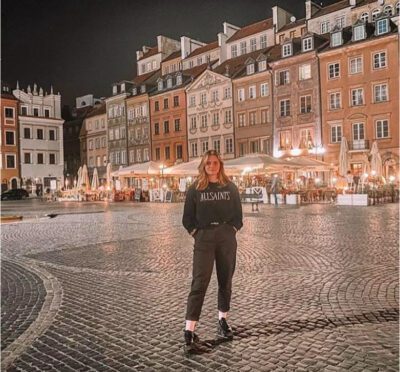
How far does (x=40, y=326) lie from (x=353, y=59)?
129 ft

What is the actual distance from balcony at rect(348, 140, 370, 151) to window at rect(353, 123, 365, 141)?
0.37 m

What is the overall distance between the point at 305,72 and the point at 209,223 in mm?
40995

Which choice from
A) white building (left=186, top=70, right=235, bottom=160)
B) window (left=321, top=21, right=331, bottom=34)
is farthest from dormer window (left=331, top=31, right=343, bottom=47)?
white building (left=186, top=70, right=235, bottom=160)

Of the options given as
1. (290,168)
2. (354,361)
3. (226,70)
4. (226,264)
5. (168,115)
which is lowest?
(354,361)

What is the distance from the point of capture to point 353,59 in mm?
40031

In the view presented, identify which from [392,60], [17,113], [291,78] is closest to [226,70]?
[291,78]

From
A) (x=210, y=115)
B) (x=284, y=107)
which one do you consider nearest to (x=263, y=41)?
(x=210, y=115)

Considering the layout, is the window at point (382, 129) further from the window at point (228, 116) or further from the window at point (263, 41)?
the window at point (263, 41)

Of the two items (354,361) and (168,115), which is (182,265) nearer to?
(354,361)

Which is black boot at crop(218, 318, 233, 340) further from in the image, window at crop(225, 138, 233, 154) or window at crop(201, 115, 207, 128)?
window at crop(201, 115, 207, 128)

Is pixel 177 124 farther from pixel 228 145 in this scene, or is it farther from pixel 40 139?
pixel 40 139

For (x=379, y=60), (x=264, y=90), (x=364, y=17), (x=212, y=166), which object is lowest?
(x=212, y=166)

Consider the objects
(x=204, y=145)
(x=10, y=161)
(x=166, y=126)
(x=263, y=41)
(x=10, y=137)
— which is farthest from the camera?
(x=10, y=137)

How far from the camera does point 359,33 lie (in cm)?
3994
